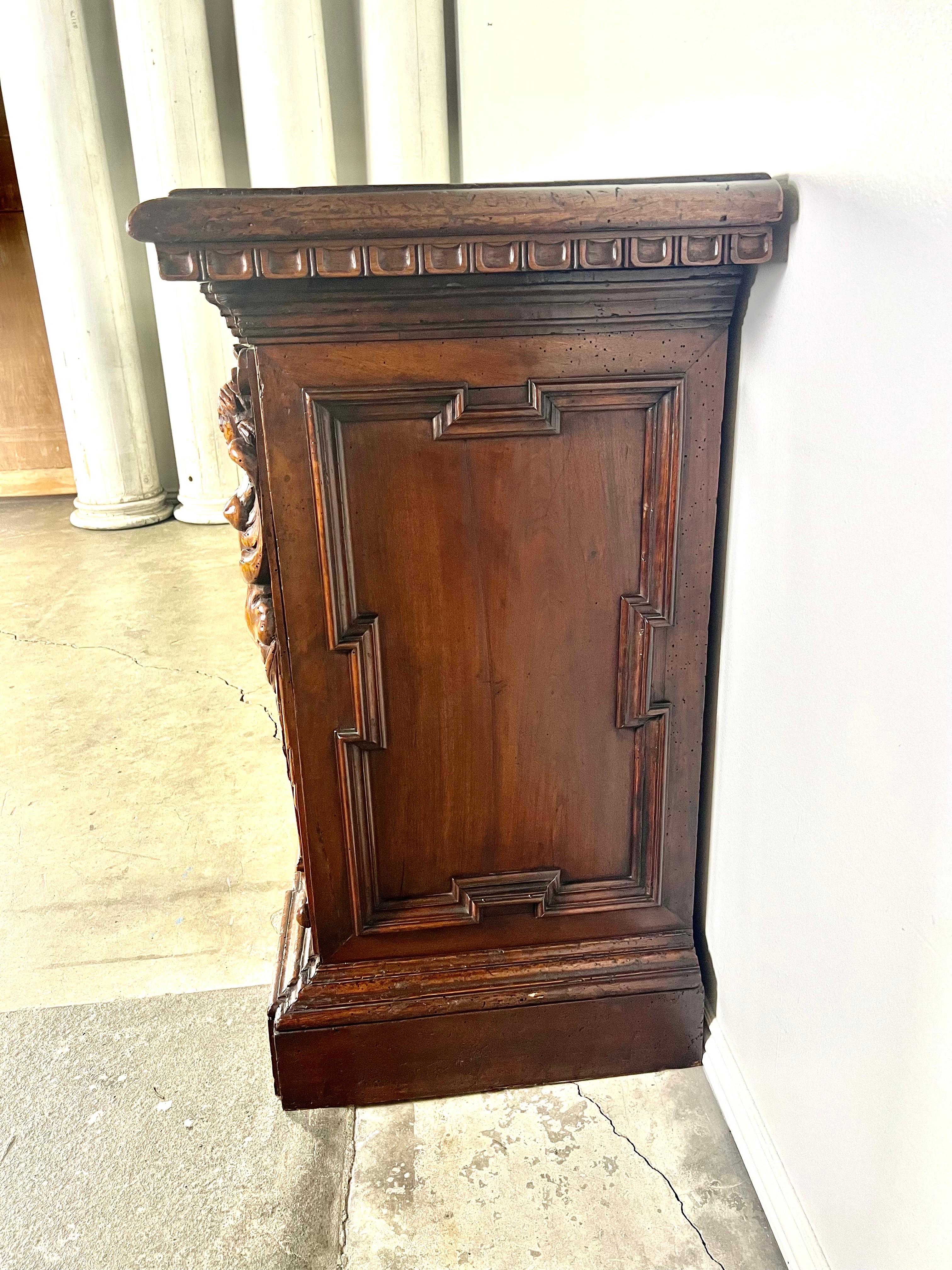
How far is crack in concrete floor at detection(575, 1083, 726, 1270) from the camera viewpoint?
112cm

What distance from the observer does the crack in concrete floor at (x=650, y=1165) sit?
3.69ft

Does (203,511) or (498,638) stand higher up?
(498,638)

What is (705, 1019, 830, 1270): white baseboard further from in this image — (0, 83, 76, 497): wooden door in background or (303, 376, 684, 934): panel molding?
(0, 83, 76, 497): wooden door in background

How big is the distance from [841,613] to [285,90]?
13.4ft

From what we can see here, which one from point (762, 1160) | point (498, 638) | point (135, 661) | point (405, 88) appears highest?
point (405, 88)

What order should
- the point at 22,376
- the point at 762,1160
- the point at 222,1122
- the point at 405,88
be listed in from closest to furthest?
the point at 762,1160 < the point at 222,1122 < the point at 405,88 < the point at 22,376

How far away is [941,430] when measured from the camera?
0.73m

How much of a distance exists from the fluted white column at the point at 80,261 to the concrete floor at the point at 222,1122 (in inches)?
105

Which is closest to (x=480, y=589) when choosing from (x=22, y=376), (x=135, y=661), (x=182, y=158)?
(x=135, y=661)

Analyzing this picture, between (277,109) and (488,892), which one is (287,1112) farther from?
(277,109)

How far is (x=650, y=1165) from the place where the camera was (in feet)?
4.05

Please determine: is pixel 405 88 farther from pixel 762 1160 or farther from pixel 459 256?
pixel 762 1160

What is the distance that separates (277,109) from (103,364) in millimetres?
1377

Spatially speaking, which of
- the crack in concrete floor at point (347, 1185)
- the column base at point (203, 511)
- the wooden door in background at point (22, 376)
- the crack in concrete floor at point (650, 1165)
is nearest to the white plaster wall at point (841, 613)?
the crack in concrete floor at point (650, 1165)
